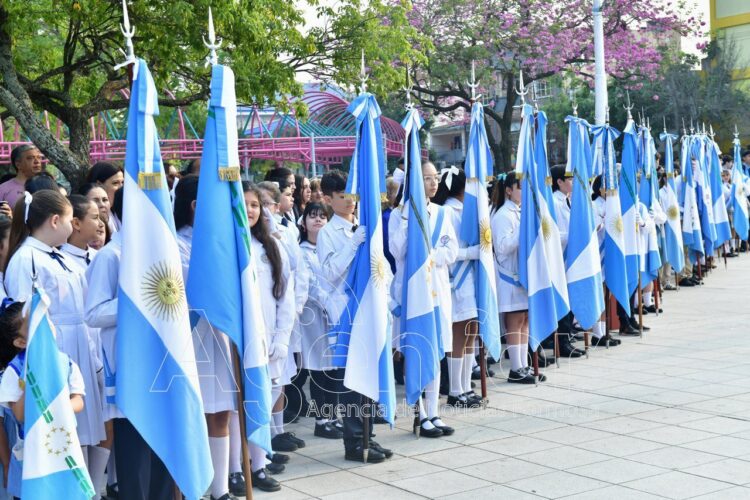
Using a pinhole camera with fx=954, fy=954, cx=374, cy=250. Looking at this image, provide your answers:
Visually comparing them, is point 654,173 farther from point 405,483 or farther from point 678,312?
point 405,483

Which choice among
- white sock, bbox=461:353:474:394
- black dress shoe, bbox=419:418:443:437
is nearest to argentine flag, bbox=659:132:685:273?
white sock, bbox=461:353:474:394

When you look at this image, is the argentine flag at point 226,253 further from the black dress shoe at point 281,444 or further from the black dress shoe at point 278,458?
the black dress shoe at point 281,444

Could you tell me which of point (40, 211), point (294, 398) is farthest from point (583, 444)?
point (40, 211)

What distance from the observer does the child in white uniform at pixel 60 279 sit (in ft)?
A: 16.4

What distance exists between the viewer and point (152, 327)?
4.78 metres

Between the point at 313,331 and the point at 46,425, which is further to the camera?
the point at 313,331

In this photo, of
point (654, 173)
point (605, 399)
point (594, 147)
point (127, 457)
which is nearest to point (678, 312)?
point (654, 173)

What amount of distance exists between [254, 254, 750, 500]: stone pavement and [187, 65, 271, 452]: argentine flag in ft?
3.30

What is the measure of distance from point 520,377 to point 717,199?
30.8ft

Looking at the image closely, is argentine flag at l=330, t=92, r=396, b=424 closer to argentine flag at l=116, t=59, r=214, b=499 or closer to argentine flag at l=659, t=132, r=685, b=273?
argentine flag at l=116, t=59, r=214, b=499

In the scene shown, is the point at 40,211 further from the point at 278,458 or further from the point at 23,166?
the point at 23,166

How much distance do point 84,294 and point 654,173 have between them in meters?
9.37

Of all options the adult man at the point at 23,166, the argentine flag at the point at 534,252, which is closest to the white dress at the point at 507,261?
the argentine flag at the point at 534,252

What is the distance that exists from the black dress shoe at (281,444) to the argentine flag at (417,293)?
35.4 inches
